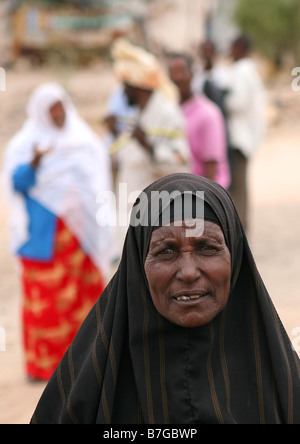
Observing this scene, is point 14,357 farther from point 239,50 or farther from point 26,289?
point 239,50

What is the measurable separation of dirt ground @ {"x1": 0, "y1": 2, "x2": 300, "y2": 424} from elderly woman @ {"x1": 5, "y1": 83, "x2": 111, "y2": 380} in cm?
40

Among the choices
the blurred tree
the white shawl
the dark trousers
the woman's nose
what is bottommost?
the woman's nose

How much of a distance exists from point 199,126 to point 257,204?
19.2 ft

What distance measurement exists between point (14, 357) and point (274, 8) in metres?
23.8

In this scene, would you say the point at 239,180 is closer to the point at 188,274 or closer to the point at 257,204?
the point at 257,204

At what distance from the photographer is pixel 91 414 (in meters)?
2.09

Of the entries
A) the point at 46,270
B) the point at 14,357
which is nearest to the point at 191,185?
the point at 46,270

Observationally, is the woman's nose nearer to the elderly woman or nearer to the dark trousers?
the elderly woman

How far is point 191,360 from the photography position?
2029mm

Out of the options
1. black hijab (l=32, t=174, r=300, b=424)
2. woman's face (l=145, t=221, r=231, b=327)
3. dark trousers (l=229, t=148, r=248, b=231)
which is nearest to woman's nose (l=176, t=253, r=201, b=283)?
woman's face (l=145, t=221, r=231, b=327)

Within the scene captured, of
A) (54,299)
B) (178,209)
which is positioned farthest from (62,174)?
(178,209)

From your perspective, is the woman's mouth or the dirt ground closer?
the woman's mouth

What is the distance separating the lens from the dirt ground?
17.9 ft

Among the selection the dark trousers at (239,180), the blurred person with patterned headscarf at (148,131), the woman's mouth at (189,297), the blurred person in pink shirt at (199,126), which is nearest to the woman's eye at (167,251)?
the woman's mouth at (189,297)
